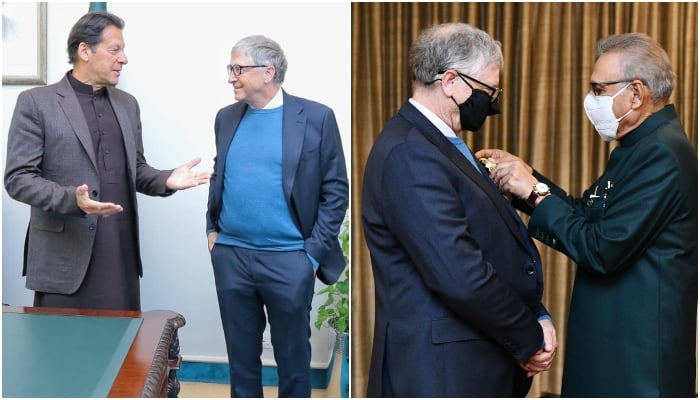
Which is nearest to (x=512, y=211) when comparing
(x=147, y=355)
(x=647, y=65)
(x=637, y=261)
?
(x=637, y=261)

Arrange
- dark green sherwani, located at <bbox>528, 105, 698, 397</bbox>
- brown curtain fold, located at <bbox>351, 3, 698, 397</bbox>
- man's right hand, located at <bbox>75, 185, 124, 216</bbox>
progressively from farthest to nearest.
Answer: brown curtain fold, located at <bbox>351, 3, 698, 397</bbox> → man's right hand, located at <bbox>75, 185, 124, 216</bbox> → dark green sherwani, located at <bbox>528, 105, 698, 397</bbox>

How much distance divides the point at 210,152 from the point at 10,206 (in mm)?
873

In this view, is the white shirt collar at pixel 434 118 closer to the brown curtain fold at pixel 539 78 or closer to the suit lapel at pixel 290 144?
the suit lapel at pixel 290 144

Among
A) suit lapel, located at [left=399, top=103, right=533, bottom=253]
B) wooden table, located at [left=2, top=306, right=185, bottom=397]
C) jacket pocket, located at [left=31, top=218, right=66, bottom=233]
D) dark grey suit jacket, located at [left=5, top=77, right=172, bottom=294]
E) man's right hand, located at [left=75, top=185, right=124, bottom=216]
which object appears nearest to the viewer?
wooden table, located at [left=2, top=306, right=185, bottom=397]

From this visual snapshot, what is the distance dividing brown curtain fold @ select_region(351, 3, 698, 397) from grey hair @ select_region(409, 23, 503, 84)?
1504 millimetres

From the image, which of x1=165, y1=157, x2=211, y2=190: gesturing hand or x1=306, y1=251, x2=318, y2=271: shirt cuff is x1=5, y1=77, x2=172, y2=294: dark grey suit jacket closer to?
x1=165, y1=157, x2=211, y2=190: gesturing hand

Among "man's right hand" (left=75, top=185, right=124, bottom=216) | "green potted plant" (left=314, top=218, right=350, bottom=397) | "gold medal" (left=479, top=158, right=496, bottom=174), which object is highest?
"gold medal" (left=479, top=158, right=496, bottom=174)

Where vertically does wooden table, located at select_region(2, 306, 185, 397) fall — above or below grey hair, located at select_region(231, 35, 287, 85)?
below

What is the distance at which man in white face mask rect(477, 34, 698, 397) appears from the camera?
1904 mm

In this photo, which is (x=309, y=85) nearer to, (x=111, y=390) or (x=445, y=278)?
(x=445, y=278)

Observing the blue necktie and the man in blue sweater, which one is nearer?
the blue necktie

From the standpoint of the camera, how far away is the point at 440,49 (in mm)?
1854

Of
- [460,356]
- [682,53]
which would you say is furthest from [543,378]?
[460,356]

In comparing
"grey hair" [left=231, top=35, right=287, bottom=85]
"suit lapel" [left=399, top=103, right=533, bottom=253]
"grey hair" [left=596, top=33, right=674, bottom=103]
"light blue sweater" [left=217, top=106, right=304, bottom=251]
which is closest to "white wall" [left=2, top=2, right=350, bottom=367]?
"grey hair" [left=231, top=35, right=287, bottom=85]
